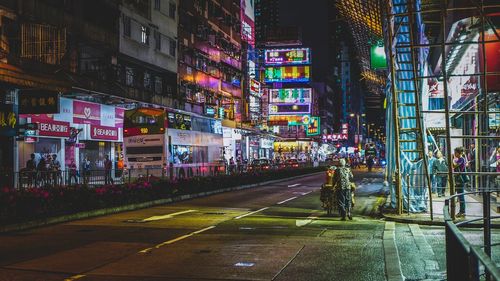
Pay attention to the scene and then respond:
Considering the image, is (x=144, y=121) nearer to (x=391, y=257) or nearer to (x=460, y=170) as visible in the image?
(x=460, y=170)

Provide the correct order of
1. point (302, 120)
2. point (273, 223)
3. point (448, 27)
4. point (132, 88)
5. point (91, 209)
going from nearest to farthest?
point (273, 223), point (91, 209), point (448, 27), point (132, 88), point (302, 120)

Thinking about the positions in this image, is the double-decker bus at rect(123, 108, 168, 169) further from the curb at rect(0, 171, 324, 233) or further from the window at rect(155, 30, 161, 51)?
the window at rect(155, 30, 161, 51)

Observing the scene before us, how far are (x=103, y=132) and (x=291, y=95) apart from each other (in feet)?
282

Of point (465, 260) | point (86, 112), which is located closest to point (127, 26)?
point (86, 112)

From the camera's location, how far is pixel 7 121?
2862cm

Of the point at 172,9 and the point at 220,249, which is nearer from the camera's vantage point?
the point at 220,249

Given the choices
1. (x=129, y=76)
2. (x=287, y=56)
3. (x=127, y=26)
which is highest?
(x=287, y=56)

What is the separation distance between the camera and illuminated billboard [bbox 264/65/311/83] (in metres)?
124

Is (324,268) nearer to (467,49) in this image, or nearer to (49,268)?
(49,268)

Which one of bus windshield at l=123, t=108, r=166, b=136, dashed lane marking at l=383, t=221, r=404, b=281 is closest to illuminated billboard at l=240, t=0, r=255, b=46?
bus windshield at l=123, t=108, r=166, b=136

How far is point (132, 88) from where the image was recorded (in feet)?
135

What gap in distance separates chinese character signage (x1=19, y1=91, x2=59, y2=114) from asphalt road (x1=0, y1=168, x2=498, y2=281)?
11594mm

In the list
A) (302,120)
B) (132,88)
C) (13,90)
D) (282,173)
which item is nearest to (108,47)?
(132,88)

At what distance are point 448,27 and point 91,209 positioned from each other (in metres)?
16.1
